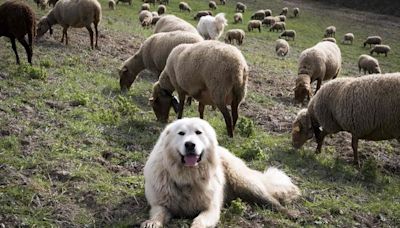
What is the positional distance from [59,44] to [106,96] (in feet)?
18.5

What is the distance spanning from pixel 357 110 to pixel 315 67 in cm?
603

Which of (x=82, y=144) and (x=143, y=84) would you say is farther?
(x=143, y=84)

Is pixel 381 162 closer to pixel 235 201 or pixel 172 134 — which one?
pixel 235 201

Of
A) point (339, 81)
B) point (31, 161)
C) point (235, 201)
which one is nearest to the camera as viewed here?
point (235, 201)

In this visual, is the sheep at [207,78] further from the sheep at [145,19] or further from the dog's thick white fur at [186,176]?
the sheep at [145,19]

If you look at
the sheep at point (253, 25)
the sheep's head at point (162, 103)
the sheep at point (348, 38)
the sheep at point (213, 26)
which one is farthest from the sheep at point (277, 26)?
the sheep's head at point (162, 103)

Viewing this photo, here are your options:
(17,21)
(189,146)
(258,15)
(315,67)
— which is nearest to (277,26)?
(258,15)

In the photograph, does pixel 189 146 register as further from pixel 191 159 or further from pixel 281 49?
pixel 281 49

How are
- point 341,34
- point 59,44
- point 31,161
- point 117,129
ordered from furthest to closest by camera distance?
point 341,34 < point 59,44 < point 117,129 < point 31,161

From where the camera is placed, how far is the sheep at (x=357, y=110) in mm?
8539

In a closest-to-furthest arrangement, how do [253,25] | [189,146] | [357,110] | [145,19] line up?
[189,146]
[357,110]
[145,19]
[253,25]

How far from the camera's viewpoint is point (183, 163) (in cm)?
571

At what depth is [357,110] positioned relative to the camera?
8805 mm

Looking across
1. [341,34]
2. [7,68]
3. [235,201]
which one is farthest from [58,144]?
[341,34]
